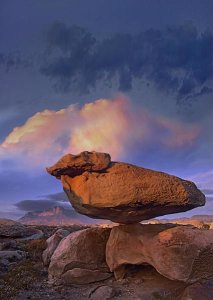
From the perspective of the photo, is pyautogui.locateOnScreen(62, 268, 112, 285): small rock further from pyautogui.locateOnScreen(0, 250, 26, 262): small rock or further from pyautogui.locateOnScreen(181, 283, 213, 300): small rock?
pyautogui.locateOnScreen(0, 250, 26, 262): small rock

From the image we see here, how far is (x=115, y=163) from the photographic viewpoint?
16.7m

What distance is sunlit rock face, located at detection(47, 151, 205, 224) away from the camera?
52.3 ft

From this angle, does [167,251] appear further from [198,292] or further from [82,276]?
[82,276]

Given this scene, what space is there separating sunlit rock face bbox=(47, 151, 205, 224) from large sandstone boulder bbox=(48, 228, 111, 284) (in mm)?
2098

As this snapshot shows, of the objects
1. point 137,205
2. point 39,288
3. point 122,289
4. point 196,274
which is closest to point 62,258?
point 39,288

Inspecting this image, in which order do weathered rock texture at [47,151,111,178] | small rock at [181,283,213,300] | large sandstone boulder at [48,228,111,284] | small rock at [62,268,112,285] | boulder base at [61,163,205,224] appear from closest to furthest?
small rock at [181,283,213,300] → boulder base at [61,163,205,224] → weathered rock texture at [47,151,111,178] → small rock at [62,268,112,285] → large sandstone boulder at [48,228,111,284]

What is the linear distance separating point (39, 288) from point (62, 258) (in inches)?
64.2

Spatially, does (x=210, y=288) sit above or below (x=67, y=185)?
below

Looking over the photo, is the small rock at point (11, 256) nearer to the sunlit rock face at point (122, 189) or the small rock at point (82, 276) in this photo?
the small rock at point (82, 276)

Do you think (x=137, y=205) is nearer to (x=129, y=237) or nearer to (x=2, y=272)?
(x=129, y=237)

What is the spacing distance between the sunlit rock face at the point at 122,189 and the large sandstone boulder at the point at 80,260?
210 cm

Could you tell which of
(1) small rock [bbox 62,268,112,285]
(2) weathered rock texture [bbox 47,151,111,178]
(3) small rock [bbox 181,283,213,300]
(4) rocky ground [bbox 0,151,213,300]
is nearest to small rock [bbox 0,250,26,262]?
(4) rocky ground [bbox 0,151,213,300]

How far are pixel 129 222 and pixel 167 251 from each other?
2.60m

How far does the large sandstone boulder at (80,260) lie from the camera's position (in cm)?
1764
